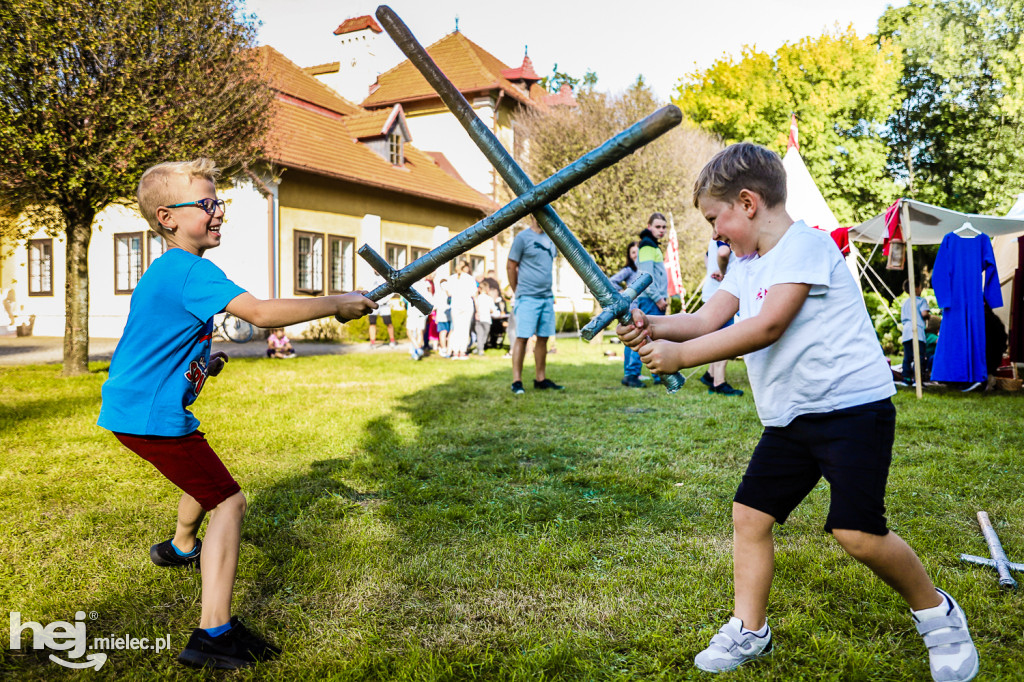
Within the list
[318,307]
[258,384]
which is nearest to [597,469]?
[318,307]

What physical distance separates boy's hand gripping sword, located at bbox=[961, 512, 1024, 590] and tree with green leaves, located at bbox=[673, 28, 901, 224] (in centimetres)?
2875

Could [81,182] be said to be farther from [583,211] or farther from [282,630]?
[583,211]

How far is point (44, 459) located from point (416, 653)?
3975 millimetres

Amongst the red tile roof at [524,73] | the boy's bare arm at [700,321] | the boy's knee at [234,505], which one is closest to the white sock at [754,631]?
the boy's bare arm at [700,321]

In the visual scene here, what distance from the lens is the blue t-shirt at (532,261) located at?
→ 8.12m

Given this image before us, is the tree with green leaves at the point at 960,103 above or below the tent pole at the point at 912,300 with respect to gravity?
above

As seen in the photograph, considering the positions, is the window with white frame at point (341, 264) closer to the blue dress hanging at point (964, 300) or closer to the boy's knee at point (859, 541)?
the blue dress hanging at point (964, 300)

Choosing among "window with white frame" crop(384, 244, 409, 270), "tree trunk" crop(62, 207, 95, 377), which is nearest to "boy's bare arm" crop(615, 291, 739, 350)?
"tree trunk" crop(62, 207, 95, 377)

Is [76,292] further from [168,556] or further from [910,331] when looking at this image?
[910,331]

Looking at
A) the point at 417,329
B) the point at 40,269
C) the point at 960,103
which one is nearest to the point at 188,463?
the point at 417,329

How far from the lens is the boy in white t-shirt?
2.18m

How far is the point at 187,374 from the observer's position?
253 cm

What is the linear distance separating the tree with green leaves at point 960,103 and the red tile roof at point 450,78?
647 inches

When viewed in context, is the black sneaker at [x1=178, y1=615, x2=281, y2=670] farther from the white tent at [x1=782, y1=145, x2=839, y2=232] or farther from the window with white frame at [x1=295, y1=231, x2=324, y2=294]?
the window with white frame at [x1=295, y1=231, x2=324, y2=294]
